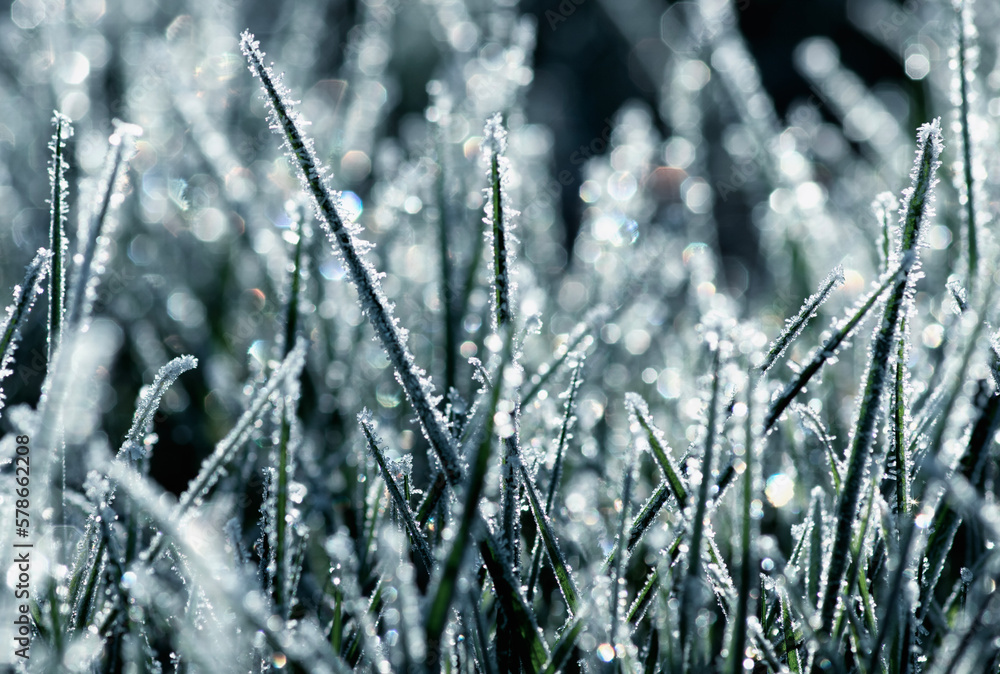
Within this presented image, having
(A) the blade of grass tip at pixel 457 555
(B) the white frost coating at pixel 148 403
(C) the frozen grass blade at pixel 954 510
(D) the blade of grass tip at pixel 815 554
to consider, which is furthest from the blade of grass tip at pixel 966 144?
(B) the white frost coating at pixel 148 403

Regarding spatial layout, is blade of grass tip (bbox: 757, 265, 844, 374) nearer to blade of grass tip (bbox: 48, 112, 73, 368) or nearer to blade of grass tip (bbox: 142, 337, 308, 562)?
blade of grass tip (bbox: 142, 337, 308, 562)

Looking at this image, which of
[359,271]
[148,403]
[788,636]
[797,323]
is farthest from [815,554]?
[148,403]

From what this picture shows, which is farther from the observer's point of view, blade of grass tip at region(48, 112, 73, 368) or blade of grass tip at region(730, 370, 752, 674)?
blade of grass tip at region(48, 112, 73, 368)

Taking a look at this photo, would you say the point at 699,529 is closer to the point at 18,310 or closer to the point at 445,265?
the point at 18,310

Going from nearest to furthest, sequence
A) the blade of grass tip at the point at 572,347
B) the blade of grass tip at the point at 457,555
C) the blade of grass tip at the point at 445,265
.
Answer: the blade of grass tip at the point at 457,555 < the blade of grass tip at the point at 572,347 < the blade of grass tip at the point at 445,265

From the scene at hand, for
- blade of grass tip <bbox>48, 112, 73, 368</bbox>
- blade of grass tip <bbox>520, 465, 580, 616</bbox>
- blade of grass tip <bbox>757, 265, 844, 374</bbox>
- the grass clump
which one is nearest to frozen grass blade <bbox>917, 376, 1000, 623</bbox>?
the grass clump

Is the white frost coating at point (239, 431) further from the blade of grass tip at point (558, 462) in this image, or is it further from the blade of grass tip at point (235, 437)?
the blade of grass tip at point (558, 462)

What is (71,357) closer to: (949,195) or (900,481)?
(900,481)
